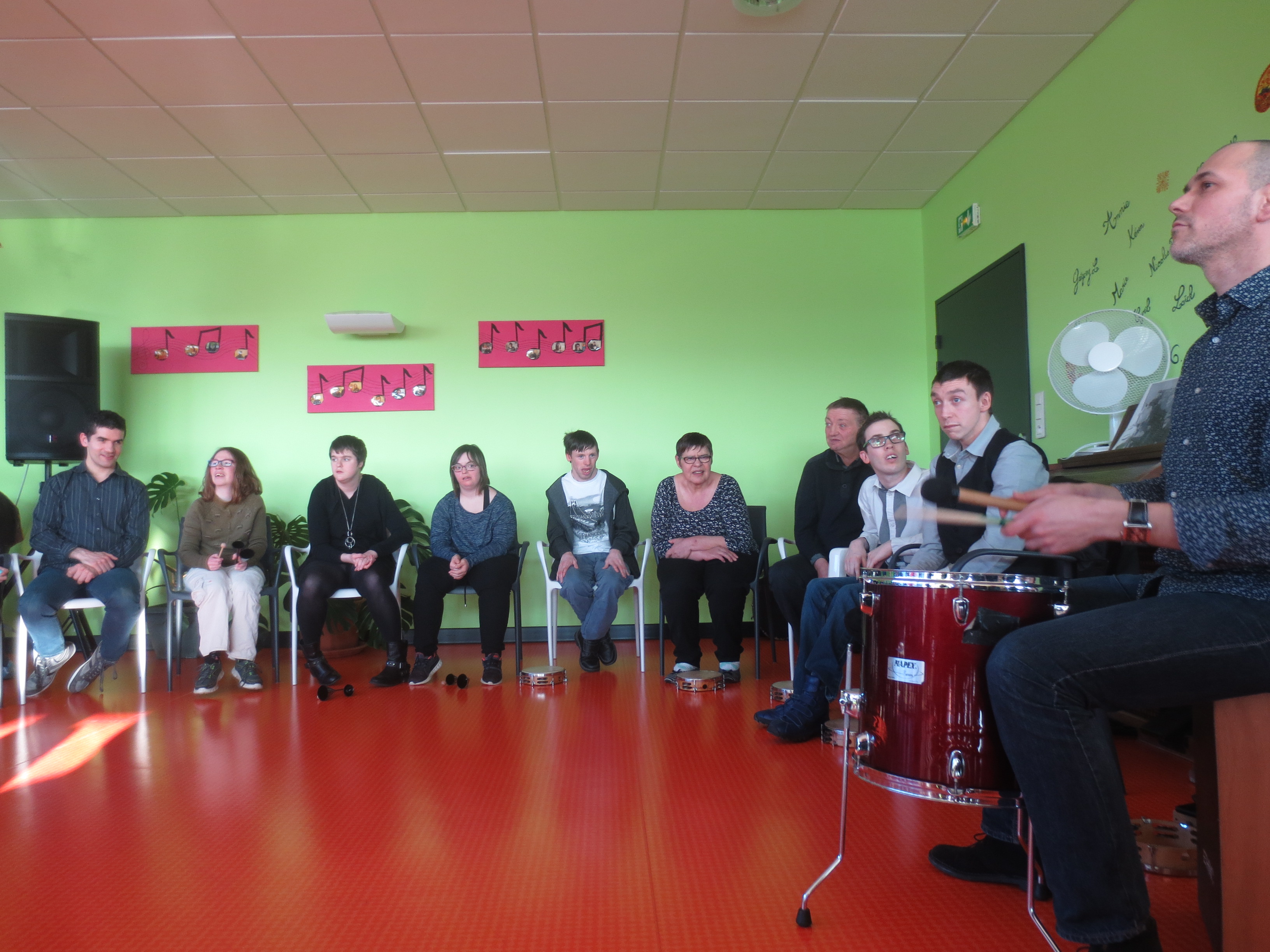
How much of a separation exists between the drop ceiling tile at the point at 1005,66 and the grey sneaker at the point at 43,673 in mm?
4965

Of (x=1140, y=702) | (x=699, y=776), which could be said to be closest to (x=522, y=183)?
(x=699, y=776)

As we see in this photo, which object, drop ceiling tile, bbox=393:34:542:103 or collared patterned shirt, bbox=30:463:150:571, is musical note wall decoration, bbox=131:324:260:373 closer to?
collared patterned shirt, bbox=30:463:150:571

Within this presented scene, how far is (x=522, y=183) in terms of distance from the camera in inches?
201

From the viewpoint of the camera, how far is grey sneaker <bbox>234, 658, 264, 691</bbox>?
411cm

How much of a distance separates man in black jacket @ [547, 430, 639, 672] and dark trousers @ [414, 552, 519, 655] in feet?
1.02

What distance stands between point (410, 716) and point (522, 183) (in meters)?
3.22

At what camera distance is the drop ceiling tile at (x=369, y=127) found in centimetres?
415

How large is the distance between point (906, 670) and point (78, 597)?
13.6 feet

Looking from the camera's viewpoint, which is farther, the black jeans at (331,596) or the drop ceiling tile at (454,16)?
the black jeans at (331,596)

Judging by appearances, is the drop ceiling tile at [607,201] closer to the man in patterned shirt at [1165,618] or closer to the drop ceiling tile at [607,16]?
the drop ceiling tile at [607,16]

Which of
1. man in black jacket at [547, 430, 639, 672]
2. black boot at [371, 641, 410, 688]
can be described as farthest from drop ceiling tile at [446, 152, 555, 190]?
black boot at [371, 641, 410, 688]

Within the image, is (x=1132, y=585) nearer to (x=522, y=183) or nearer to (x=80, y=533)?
(x=522, y=183)

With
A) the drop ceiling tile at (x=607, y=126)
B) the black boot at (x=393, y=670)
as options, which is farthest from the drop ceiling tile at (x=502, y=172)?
the black boot at (x=393, y=670)

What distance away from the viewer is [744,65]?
3809 millimetres
